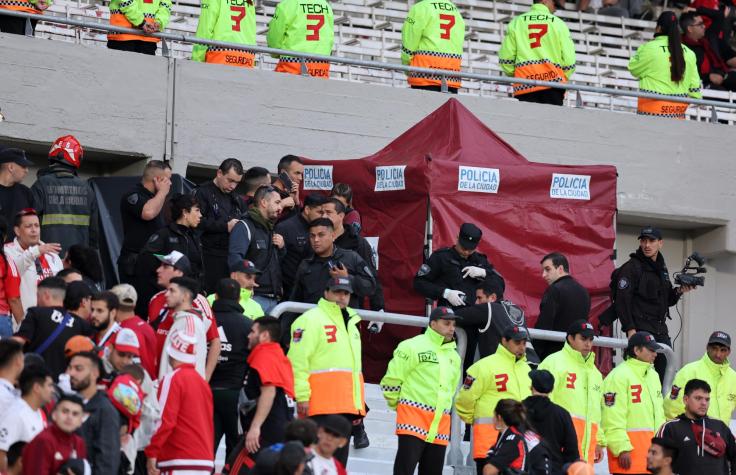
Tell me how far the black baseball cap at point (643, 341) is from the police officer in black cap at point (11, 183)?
4.74 meters

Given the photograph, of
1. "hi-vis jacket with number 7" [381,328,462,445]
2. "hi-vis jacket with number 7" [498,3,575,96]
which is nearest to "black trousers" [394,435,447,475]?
"hi-vis jacket with number 7" [381,328,462,445]

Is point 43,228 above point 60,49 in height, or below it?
below

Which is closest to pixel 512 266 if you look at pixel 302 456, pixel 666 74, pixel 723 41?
pixel 666 74

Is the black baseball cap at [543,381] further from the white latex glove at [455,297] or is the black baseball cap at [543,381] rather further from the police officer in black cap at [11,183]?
the police officer in black cap at [11,183]

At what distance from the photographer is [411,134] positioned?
48.2ft

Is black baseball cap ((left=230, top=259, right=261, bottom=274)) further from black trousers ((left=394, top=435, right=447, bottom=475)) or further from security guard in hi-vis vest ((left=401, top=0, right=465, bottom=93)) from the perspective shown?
security guard in hi-vis vest ((left=401, top=0, right=465, bottom=93))

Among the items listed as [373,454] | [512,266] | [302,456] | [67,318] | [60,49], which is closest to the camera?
[302,456]

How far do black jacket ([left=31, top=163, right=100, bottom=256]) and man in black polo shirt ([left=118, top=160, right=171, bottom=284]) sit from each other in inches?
11.9

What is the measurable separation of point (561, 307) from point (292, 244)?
87.5 inches

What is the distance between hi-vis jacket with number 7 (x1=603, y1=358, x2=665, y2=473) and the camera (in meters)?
Answer: 12.4

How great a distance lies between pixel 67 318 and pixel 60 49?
6.13m

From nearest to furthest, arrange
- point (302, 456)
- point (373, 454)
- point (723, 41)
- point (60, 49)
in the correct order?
point (302, 456), point (373, 454), point (60, 49), point (723, 41)

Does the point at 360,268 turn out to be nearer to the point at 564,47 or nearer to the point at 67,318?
the point at 67,318

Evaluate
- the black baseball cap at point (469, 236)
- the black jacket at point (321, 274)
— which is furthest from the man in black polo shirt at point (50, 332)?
the black baseball cap at point (469, 236)
